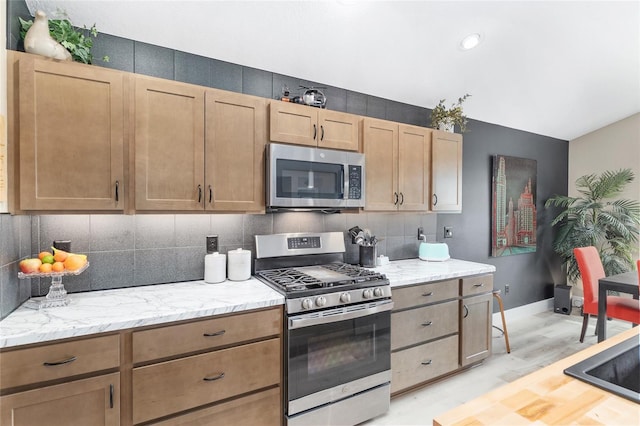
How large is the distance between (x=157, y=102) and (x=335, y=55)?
4.62 ft

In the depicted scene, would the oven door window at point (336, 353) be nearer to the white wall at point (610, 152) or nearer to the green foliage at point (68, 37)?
the green foliage at point (68, 37)

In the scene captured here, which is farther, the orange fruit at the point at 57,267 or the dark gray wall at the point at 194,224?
the dark gray wall at the point at 194,224

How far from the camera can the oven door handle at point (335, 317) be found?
1.89m

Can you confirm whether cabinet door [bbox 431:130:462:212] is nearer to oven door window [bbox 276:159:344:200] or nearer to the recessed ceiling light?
the recessed ceiling light

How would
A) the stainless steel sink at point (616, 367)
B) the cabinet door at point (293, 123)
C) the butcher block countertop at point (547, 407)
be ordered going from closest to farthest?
the butcher block countertop at point (547, 407) → the stainless steel sink at point (616, 367) → the cabinet door at point (293, 123)

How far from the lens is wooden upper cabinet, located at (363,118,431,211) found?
2.66 metres

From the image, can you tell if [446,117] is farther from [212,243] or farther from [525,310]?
[525,310]

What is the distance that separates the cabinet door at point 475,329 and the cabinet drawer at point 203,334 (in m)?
1.73

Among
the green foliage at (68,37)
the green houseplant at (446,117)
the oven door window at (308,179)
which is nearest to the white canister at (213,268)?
the oven door window at (308,179)

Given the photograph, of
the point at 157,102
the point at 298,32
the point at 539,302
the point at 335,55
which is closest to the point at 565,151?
the point at 539,302

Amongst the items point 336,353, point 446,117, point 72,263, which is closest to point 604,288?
point 446,117

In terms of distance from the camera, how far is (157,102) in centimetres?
188

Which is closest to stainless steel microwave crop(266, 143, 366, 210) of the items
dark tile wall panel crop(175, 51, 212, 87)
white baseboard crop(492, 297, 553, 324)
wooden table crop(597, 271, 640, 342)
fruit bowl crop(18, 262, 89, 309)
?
dark tile wall panel crop(175, 51, 212, 87)

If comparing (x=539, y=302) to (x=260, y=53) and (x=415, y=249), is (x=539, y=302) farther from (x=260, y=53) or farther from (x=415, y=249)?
(x=260, y=53)
